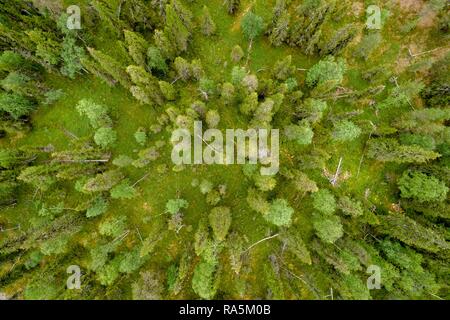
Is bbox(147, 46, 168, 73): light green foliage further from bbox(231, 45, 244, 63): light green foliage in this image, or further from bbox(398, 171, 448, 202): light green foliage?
bbox(398, 171, 448, 202): light green foliage

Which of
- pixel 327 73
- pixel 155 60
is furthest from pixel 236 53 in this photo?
pixel 327 73

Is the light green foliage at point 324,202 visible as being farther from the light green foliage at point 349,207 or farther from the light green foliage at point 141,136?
the light green foliage at point 141,136

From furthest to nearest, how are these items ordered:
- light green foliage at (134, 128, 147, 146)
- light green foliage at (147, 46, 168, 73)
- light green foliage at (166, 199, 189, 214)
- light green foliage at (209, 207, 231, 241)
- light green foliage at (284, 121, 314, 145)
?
1. light green foliage at (134, 128, 147, 146)
2. light green foliage at (166, 199, 189, 214)
3. light green foliage at (147, 46, 168, 73)
4. light green foliage at (284, 121, 314, 145)
5. light green foliage at (209, 207, 231, 241)

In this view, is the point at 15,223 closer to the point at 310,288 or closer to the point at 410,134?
the point at 310,288

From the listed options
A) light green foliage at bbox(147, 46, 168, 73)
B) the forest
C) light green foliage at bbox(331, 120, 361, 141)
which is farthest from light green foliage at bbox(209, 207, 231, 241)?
light green foliage at bbox(147, 46, 168, 73)

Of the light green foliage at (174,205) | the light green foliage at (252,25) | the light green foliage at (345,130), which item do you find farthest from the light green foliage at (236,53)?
the light green foliage at (174,205)

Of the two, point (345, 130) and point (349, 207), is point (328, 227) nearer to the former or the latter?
point (349, 207)

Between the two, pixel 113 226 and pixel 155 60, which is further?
pixel 155 60

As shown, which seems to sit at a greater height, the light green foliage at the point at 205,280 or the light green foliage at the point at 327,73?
the light green foliage at the point at 327,73

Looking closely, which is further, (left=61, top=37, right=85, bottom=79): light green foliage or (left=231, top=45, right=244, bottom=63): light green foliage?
(left=231, top=45, right=244, bottom=63): light green foliage

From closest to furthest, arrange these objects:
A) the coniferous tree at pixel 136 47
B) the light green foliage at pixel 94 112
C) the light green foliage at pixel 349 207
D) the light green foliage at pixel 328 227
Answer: the coniferous tree at pixel 136 47, the light green foliage at pixel 328 227, the light green foliage at pixel 349 207, the light green foliage at pixel 94 112
